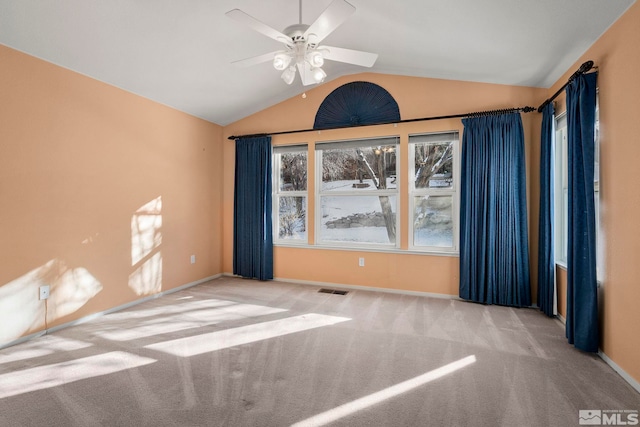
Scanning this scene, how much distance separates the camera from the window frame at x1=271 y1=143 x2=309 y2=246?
451 cm

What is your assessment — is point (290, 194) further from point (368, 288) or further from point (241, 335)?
point (241, 335)

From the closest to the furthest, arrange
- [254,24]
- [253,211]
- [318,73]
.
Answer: [254,24]
[318,73]
[253,211]

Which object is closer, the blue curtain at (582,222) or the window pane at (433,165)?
the blue curtain at (582,222)

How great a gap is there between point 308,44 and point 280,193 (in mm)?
2772

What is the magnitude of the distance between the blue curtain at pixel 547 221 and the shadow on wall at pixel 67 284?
4.57m

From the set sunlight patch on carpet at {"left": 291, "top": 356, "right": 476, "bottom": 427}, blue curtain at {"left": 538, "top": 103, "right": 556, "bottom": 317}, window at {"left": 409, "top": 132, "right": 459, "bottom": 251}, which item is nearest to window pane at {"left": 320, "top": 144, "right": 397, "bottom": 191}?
window at {"left": 409, "top": 132, "right": 459, "bottom": 251}

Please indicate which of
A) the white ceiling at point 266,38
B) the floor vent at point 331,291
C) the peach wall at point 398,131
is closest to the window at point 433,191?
the peach wall at point 398,131

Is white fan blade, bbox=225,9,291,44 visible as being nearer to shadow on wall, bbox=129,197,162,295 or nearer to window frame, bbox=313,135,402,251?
window frame, bbox=313,135,402,251

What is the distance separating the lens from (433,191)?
385 cm

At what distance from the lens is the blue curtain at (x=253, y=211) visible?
455 cm

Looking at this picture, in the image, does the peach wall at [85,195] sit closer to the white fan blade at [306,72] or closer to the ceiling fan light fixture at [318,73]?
the white fan blade at [306,72]

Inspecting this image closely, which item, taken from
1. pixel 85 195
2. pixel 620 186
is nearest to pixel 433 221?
pixel 620 186

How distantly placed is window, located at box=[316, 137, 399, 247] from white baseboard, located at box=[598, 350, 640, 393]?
2.23 metres

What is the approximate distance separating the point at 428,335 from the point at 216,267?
348 cm
